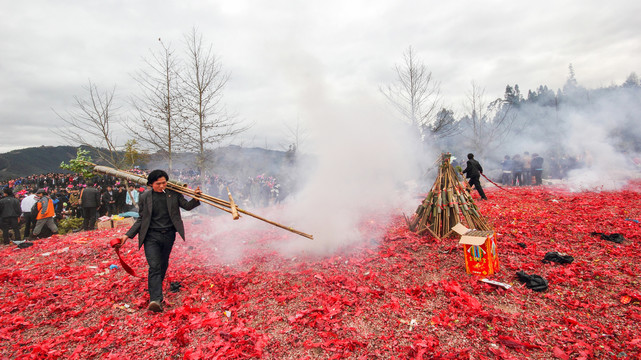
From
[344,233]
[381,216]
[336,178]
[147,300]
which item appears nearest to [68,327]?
[147,300]

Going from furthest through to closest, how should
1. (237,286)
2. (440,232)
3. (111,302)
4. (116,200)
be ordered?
1. (116,200)
2. (440,232)
3. (237,286)
4. (111,302)

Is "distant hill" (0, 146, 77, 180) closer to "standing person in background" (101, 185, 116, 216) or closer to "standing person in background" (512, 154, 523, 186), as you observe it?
"standing person in background" (101, 185, 116, 216)

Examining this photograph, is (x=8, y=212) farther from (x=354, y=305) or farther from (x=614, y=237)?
(x=614, y=237)

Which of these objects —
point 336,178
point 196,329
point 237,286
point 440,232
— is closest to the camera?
point 196,329

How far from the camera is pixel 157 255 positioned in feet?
14.0

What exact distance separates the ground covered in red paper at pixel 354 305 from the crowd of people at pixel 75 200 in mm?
2077

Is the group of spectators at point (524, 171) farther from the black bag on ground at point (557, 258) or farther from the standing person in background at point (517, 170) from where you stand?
the black bag on ground at point (557, 258)

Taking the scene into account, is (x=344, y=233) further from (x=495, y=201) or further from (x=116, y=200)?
(x=116, y=200)

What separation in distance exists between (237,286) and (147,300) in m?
1.34

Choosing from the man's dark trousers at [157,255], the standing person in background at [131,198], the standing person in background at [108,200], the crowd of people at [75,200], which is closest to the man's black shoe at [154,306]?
the man's dark trousers at [157,255]

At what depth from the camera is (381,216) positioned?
8641 mm

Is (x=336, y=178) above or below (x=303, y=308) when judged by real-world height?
above

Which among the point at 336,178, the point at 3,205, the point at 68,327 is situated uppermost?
the point at 336,178

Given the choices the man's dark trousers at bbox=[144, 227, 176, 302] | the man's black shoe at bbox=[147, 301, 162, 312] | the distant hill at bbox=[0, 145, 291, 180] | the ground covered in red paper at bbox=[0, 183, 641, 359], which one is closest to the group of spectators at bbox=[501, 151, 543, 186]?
the ground covered in red paper at bbox=[0, 183, 641, 359]
